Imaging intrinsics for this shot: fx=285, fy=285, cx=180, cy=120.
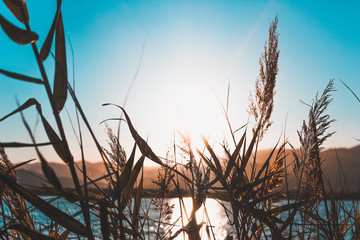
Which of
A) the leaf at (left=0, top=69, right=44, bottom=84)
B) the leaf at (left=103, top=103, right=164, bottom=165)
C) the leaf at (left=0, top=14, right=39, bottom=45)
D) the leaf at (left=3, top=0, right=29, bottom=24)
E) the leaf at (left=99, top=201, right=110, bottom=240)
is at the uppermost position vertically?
the leaf at (left=3, top=0, right=29, bottom=24)

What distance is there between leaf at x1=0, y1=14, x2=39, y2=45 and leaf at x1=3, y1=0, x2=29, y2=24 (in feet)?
0.20

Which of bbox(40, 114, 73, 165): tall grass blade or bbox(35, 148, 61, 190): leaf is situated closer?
bbox(35, 148, 61, 190): leaf

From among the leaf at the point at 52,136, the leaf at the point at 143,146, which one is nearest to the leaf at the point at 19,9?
the leaf at the point at 52,136

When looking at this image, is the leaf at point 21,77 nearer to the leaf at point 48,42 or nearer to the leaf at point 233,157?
the leaf at point 48,42

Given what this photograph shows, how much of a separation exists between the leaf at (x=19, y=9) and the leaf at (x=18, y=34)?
0.06 m

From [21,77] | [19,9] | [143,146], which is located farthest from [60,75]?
[143,146]

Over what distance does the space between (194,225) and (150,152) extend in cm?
29

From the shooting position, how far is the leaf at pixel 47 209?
73 cm

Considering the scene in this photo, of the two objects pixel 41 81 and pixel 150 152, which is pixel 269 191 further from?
pixel 41 81

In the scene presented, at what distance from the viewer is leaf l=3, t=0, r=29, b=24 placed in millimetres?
847

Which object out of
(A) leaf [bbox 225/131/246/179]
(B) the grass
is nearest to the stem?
(B) the grass

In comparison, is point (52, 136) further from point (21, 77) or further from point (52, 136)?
point (21, 77)

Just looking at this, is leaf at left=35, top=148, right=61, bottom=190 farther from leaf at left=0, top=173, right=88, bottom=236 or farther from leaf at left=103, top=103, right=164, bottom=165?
leaf at left=103, top=103, right=164, bottom=165

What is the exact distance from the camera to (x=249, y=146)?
48.9 inches
